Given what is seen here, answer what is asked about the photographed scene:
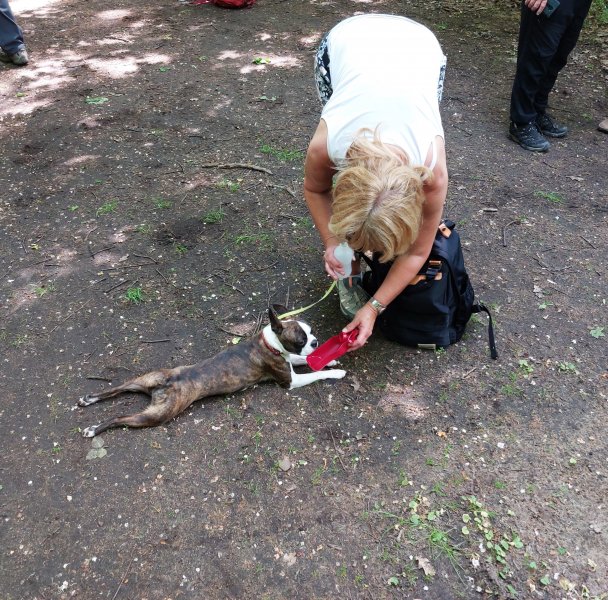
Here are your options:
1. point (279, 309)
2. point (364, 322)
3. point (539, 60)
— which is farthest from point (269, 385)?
point (539, 60)

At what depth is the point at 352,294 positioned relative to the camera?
3.12 m

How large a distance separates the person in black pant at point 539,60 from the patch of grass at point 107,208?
3.60m

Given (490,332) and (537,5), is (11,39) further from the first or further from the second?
(490,332)

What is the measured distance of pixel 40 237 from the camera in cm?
392

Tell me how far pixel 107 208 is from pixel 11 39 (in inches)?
137

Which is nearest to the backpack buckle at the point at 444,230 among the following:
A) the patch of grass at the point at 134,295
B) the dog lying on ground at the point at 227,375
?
the dog lying on ground at the point at 227,375

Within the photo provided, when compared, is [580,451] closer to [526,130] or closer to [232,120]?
[526,130]

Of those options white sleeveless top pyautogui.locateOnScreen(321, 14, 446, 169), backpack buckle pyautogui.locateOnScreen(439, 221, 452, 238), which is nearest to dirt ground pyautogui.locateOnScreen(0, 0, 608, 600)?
backpack buckle pyautogui.locateOnScreen(439, 221, 452, 238)

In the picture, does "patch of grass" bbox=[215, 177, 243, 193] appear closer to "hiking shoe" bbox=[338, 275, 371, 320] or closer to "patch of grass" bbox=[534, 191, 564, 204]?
"hiking shoe" bbox=[338, 275, 371, 320]

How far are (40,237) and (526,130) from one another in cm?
425

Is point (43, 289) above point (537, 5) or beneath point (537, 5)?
beneath

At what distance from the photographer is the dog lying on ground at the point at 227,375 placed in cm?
270

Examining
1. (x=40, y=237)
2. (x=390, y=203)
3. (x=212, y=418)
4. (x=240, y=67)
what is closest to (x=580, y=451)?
(x=390, y=203)

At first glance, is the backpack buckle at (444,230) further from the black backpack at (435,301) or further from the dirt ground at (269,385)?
the dirt ground at (269,385)
